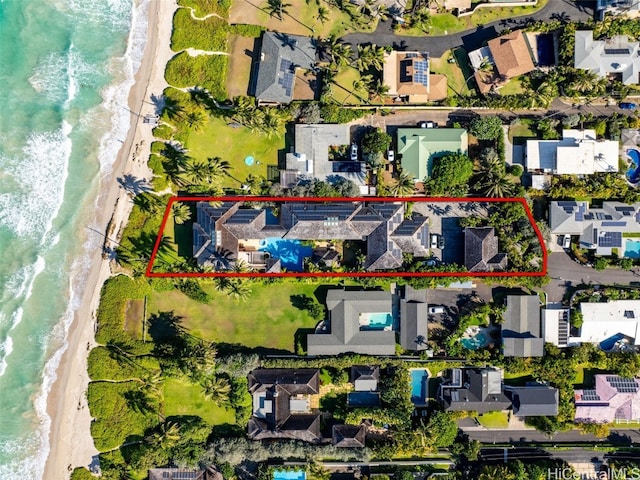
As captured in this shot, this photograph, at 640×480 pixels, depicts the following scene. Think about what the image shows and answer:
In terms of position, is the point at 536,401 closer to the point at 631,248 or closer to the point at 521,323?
the point at 521,323

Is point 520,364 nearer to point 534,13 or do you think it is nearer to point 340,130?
point 340,130

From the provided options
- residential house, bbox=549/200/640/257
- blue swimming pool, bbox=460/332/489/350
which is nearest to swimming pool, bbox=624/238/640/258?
residential house, bbox=549/200/640/257

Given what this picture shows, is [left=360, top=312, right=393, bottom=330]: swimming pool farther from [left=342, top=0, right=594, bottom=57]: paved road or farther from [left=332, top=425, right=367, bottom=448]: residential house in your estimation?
[left=342, top=0, right=594, bottom=57]: paved road

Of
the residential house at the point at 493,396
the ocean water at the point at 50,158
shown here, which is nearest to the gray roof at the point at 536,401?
the residential house at the point at 493,396

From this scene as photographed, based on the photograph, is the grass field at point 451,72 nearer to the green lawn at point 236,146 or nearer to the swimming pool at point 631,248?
the green lawn at point 236,146

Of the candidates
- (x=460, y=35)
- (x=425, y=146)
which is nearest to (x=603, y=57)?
(x=460, y=35)

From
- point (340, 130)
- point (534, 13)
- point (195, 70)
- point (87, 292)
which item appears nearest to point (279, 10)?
point (195, 70)
